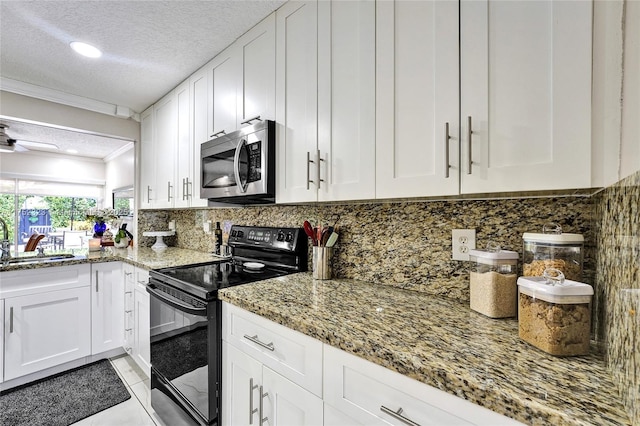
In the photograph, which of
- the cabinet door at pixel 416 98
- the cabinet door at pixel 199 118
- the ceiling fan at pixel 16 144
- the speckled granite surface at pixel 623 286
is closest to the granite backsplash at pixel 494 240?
the speckled granite surface at pixel 623 286

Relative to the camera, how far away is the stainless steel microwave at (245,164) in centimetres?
152

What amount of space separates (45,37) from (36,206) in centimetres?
491

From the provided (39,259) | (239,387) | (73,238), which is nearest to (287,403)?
(239,387)

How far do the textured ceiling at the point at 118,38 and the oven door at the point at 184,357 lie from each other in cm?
151

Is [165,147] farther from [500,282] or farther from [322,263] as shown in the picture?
[500,282]

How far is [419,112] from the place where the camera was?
101 centimetres

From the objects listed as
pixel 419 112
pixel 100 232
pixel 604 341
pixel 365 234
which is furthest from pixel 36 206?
pixel 604 341

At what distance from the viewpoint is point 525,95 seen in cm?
80

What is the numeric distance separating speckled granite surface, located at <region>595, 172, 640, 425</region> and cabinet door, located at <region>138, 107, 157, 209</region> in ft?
10.1

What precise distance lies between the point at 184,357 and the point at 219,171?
1086 millimetres

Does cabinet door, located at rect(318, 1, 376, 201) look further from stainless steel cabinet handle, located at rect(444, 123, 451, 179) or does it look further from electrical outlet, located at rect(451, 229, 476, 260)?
electrical outlet, located at rect(451, 229, 476, 260)

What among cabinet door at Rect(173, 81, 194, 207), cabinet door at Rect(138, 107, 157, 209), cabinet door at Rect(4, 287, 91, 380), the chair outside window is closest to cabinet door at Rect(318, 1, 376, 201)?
cabinet door at Rect(173, 81, 194, 207)

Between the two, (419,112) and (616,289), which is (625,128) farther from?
(419,112)

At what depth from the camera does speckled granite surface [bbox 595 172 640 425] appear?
19.9 inches
